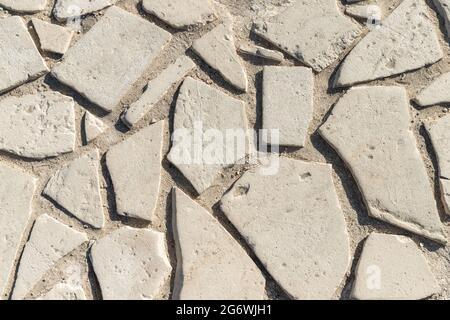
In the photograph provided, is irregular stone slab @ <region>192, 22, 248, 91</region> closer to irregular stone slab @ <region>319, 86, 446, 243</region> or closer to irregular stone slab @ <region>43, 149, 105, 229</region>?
irregular stone slab @ <region>319, 86, 446, 243</region>

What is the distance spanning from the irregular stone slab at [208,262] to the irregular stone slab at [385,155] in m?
0.35

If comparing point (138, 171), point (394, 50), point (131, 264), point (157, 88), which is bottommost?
point (131, 264)

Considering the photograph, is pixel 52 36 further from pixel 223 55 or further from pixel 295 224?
pixel 295 224

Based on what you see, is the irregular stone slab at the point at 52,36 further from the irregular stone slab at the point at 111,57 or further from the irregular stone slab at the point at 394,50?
the irregular stone slab at the point at 394,50

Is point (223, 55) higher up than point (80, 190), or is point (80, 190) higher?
point (223, 55)

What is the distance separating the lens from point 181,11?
1.58 metres

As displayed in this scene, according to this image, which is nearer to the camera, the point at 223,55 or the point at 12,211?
the point at 12,211

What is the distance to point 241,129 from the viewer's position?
1.50 metres

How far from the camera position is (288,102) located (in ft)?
4.98

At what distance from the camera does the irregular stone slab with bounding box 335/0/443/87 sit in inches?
60.7

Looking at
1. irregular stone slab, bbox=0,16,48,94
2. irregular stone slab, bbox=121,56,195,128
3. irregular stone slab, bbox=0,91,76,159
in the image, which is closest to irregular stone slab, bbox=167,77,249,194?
irregular stone slab, bbox=121,56,195,128

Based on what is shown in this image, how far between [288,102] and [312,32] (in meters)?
0.21

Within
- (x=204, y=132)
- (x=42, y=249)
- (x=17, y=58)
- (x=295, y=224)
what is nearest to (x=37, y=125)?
(x=17, y=58)
